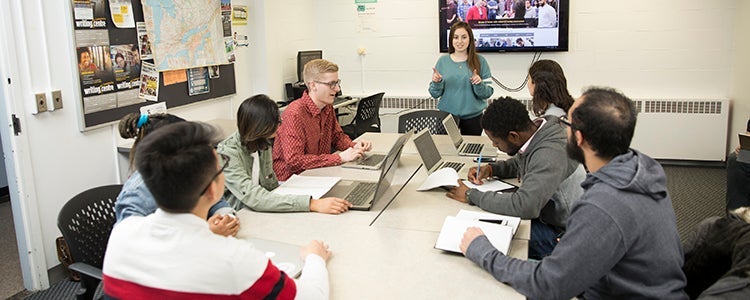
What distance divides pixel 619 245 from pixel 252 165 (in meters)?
1.67

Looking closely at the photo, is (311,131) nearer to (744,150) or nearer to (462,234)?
(462,234)

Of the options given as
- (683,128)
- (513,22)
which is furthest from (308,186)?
(683,128)

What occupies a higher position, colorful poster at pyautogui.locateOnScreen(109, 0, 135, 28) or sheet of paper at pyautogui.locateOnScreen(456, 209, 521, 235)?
colorful poster at pyautogui.locateOnScreen(109, 0, 135, 28)

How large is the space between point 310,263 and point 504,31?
4693mm

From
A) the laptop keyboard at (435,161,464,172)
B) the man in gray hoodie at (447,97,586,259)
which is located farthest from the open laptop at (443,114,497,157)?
the man in gray hoodie at (447,97,586,259)

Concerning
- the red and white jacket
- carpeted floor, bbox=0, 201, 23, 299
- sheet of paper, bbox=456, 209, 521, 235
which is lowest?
carpeted floor, bbox=0, 201, 23, 299

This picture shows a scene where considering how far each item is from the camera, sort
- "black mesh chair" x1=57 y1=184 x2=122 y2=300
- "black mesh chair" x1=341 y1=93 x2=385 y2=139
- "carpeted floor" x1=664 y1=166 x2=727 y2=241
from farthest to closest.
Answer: "black mesh chair" x1=341 y1=93 x2=385 y2=139, "carpeted floor" x1=664 y1=166 x2=727 y2=241, "black mesh chair" x1=57 y1=184 x2=122 y2=300

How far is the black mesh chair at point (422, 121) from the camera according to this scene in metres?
4.43

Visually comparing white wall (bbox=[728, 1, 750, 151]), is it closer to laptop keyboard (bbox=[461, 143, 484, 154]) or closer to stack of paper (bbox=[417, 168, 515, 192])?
laptop keyboard (bbox=[461, 143, 484, 154])

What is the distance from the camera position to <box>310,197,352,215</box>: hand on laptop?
7.73 ft

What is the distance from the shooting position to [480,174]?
2824mm

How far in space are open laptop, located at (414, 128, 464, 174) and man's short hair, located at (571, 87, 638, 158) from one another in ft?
3.76

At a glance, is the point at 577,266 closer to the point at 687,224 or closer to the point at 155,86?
the point at 687,224

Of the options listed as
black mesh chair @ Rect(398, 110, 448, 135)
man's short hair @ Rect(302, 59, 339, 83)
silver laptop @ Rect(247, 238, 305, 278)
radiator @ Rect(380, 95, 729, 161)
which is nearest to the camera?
silver laptop @ Rect(247, 238, 305, 278)
